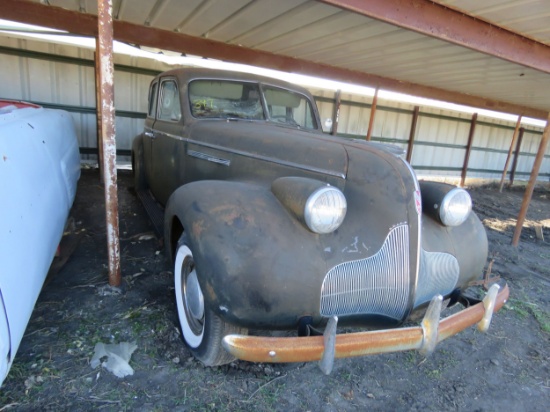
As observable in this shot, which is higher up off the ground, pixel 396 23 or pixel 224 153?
pixel 396 23

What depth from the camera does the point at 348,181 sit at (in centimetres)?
188

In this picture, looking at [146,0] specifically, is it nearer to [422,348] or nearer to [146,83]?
[146,83]

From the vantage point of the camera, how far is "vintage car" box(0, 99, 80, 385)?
149 centimetres

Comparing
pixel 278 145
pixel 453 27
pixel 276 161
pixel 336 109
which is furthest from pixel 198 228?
pixel 336 109

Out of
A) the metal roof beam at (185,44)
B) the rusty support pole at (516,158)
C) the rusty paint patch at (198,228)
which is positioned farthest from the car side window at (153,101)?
the rusty support pole at (516,158)

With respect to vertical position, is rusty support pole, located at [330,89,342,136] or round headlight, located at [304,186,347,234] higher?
rusty support pole, located at [330,89,342,136]

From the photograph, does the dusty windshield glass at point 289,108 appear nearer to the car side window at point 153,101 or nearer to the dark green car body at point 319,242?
the dark green car body at point 319,242

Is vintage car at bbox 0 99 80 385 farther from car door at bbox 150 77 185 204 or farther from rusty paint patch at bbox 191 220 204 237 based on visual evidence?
car door at bbox 150 77 185 204

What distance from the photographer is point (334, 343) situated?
4.71 ft

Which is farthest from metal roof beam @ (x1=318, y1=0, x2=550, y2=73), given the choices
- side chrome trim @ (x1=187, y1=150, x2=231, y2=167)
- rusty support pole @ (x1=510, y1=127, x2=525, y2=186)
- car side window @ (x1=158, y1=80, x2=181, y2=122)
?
rusty support pole @ (x1=510, y1=127, x2=525, y2=186)

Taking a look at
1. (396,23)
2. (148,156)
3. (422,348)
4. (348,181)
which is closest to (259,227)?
(348,181)

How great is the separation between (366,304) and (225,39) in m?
5.00

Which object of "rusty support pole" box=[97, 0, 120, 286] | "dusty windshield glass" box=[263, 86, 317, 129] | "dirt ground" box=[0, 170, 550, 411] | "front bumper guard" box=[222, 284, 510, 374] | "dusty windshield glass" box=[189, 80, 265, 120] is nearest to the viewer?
"front bumper guard" box=[222, 284, 510, 374]

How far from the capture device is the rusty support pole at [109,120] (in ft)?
7.34
